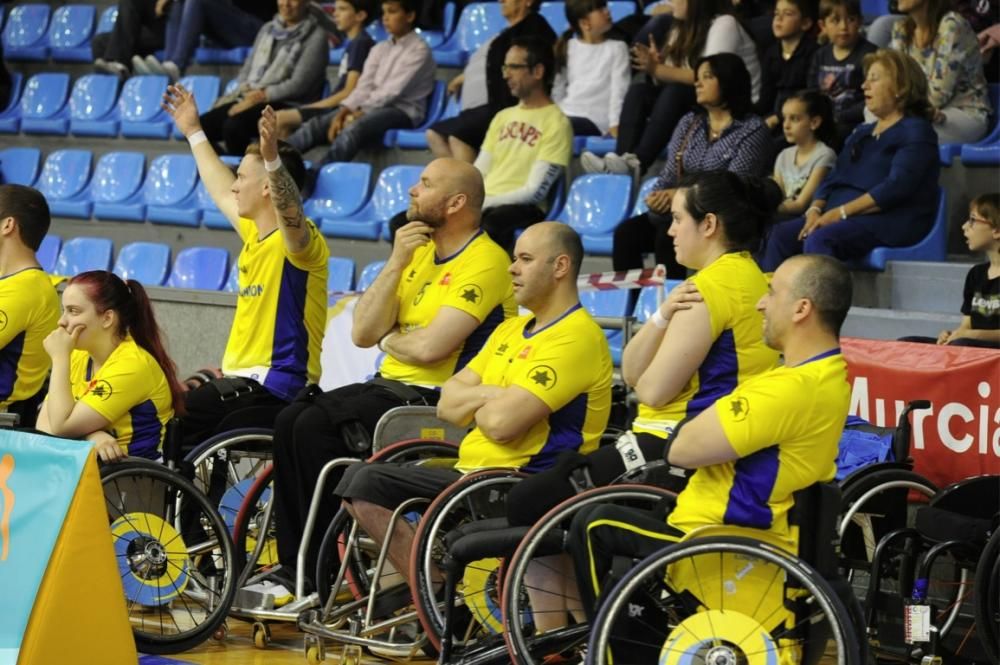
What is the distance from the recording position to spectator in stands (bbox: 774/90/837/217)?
7258mm

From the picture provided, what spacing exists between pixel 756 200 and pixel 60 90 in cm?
844

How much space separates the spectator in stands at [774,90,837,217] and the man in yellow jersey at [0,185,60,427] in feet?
10.4

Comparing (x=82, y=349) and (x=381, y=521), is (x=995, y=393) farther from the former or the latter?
(x=82, y=349)

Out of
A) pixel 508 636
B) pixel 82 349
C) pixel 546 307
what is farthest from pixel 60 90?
pixel 508 636

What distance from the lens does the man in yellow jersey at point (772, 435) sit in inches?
148

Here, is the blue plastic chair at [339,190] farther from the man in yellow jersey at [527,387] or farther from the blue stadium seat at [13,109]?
the man in yellow jersey at [527,387]

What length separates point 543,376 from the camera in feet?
15.0

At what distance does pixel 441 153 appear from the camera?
897cm

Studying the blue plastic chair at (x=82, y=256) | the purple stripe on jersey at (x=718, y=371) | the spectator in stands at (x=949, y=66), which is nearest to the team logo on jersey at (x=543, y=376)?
the purple stripe on jersey at (x=718, y=371)

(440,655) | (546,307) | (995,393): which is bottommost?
(440,655)

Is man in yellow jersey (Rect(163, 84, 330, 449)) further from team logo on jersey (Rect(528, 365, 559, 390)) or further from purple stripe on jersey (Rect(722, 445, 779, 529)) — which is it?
purple stripe on jersey (Rect(722, 445, 779, 529))

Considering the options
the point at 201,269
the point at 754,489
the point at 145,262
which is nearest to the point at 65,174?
the point at 145,262

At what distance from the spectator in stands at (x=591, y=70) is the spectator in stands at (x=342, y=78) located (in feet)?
5.16

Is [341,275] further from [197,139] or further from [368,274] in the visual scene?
[197,139]
